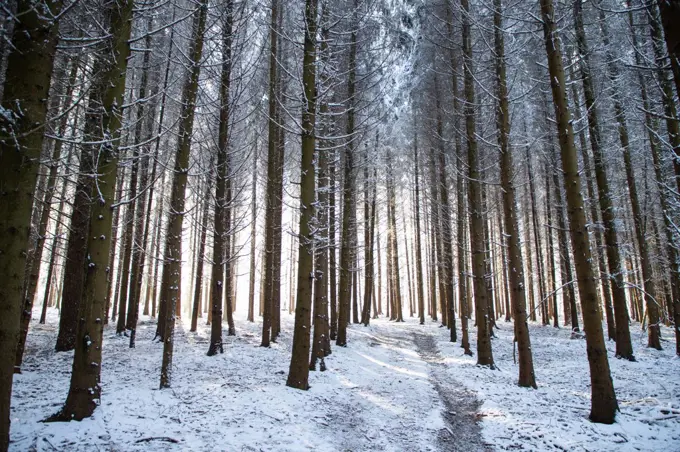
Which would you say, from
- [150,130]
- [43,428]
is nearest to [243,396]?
[43,428]

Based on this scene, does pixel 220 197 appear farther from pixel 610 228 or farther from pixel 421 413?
pixel 610 228

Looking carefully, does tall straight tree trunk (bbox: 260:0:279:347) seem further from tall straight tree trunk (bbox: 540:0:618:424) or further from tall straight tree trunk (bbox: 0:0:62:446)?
tall straight tree trunk (bbox: 540:0:618:424)

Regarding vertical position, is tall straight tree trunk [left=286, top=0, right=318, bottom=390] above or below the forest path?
above

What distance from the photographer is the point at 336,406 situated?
6.21 metres

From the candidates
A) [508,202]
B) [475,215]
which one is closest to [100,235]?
[508,202]

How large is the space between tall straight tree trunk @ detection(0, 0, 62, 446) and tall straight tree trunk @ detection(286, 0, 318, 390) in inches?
164

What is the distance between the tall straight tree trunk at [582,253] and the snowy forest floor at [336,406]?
37 cm

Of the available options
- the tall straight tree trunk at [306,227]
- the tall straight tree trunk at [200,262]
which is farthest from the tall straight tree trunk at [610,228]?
the tall straight tree trunk at [200,262]

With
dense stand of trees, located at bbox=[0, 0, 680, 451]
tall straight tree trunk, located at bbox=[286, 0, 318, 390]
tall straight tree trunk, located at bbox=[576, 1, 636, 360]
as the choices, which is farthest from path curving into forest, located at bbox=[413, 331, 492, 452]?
tall straight tree trunk, located at bbox=[576, 1, 636, 360]

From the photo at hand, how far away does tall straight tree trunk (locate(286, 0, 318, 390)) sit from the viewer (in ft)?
21.9

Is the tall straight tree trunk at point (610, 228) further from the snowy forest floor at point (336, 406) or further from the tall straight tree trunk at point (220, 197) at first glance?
the tall straight tree trunk at point (220, 197)

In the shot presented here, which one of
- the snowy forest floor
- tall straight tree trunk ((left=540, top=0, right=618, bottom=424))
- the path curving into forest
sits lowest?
the path curving into forest

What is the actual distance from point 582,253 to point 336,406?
16.3 feet

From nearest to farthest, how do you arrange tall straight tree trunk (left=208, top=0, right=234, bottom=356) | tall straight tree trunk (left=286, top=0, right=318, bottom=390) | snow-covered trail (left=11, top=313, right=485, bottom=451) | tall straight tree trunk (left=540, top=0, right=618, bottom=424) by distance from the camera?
snow-covered trail (left=11, top=313, right=485, bottom=451) → tall straight tree trunk (left=540, top=0, right=618, bottom=424) → tall straight tree trunk (left=286, top=0, right=318, bottom=390) → tall straight tree trunk (left=208, top=0, right=234, bottom=356)
